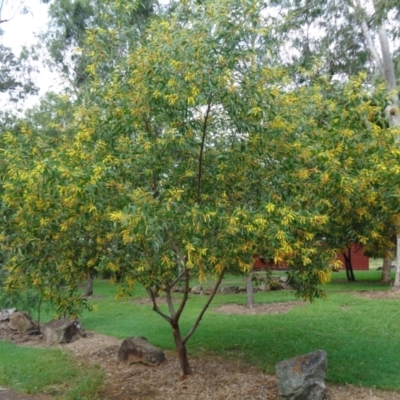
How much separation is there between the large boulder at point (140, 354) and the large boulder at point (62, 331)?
2.43 meters

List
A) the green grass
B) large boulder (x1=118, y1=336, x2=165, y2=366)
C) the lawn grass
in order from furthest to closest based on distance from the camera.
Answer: large boulder (x1=118, y1=336, x2=165, y2=366)
the green grass
the lawn grass

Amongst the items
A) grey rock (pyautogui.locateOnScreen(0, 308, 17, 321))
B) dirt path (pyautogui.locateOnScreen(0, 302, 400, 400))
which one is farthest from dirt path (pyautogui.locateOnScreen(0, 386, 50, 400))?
grey rock (pyautogui.locateOnScreen(0, 308, 17, 321))

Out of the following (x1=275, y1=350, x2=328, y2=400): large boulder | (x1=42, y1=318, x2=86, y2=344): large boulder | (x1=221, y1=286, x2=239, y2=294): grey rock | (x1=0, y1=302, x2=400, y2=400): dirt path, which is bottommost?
(x1=0, y1=302, x2=400, y2=400): dirt path

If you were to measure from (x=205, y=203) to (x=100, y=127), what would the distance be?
1.67 meters

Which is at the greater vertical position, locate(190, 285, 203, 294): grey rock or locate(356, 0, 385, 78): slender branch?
locate(356, 0, 385, 78): slender branch

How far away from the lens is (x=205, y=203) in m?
6.13

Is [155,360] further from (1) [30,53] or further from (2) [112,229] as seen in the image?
(1) [30,53]

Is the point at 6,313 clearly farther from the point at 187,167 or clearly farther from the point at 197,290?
the point at 187,167

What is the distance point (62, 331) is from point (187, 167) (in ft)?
20.8

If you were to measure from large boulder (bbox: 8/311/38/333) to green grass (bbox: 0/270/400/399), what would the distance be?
46.6 inches

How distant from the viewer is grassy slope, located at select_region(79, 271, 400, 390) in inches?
334

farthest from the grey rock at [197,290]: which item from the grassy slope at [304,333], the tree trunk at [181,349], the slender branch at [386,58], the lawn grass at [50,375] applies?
the tree trunk at [181,349]

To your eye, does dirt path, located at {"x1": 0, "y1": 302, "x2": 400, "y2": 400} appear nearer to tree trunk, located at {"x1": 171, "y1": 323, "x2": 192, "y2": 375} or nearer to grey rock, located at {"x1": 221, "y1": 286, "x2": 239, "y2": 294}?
tree trunk, located at {"x1": 171, "y1": 323, "x2": 192, "y2": 375}

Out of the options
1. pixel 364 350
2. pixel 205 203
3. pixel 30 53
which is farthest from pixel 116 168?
pixel 30 53
